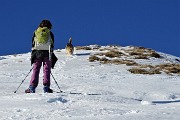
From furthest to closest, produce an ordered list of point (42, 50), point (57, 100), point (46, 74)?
point (42, 50), point (46, 74), point (57, 100)

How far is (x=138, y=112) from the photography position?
855 cm

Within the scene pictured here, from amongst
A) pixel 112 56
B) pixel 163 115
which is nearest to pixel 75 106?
pixel 163 115

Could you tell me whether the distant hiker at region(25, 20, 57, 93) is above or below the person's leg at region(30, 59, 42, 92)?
above

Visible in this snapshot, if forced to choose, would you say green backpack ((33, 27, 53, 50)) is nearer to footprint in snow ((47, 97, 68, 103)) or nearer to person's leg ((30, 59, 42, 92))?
person's leg ((30, 59, 42, 92))

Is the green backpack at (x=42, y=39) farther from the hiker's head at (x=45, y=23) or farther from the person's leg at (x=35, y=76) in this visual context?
the person's leg at (x=35, y=76)

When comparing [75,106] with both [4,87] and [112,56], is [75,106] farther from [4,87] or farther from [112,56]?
[112,56]

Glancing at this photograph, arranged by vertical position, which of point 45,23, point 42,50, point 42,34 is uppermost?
point 45,23

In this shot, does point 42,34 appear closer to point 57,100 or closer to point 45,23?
point 45,23

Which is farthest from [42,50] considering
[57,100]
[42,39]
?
[57,100]

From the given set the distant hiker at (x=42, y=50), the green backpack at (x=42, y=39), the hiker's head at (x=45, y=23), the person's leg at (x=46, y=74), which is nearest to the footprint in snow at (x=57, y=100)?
the person's leg at (x=46, y=74)

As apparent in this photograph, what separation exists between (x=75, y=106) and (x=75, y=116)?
1213 mm

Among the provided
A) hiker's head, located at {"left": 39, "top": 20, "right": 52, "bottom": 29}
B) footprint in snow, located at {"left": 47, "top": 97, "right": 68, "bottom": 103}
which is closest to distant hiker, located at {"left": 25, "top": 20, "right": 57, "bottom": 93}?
hiker's head, located at {"left": 39, "top": 20, "right": 52, "bottom": 29}

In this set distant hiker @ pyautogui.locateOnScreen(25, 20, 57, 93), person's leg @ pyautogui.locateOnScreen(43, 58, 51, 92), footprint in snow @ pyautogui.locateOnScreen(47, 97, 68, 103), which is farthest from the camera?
distant hiker @ pyautogui.locateOnScreen(25, 20, 57, 93)

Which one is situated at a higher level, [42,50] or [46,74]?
[42,50]
